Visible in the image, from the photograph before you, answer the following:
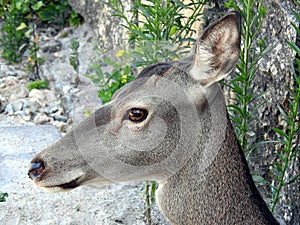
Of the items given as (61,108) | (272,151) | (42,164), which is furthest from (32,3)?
(42,164)

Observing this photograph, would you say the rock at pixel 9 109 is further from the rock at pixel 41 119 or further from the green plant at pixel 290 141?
the green plant at pixel 290 141

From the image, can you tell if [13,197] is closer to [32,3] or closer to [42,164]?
[42,164]

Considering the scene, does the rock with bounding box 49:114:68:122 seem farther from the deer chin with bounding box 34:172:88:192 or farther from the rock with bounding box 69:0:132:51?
the deer chin with bounding box 34:172:88:192

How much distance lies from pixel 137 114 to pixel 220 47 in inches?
16.5

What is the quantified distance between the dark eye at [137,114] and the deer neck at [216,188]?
0.84ft

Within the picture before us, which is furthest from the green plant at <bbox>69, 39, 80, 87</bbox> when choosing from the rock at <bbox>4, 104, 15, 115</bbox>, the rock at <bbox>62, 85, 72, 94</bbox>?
the rock at <bbox>4, 104, 15, 115</bbox>

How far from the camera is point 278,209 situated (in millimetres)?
3584

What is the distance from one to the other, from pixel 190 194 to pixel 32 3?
4655 millimetres

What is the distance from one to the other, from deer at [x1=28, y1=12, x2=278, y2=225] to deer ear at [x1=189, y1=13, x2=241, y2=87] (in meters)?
0.03

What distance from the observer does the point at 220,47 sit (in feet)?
8.09

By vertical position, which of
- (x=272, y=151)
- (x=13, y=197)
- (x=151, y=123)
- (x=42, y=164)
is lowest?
(x=13, y=197)

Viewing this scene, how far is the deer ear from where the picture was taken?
2.43 metres

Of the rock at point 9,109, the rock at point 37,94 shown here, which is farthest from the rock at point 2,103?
the rock at point 37,94

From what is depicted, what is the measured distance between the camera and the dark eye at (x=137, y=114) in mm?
2545
